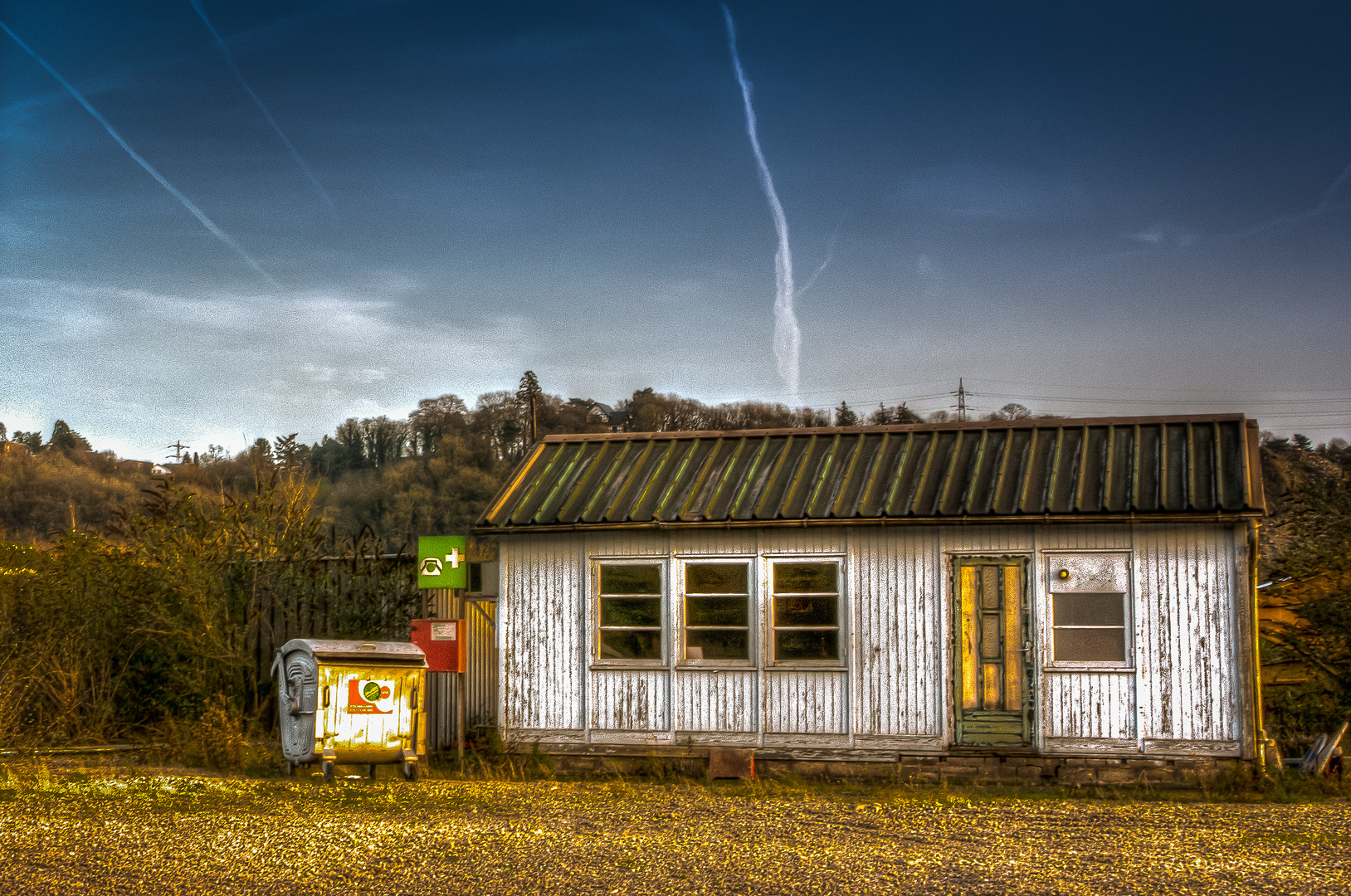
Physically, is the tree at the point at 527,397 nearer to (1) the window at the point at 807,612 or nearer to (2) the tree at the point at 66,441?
(2) the tree at the point at 66,441

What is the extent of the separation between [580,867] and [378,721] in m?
5.31

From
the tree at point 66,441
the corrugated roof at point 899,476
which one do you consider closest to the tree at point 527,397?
the tree at point 66,441

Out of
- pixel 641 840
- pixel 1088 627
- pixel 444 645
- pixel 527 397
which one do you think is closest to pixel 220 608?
pixel 444 645

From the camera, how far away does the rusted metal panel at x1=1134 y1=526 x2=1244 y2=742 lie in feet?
39.8

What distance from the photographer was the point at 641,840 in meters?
9.37

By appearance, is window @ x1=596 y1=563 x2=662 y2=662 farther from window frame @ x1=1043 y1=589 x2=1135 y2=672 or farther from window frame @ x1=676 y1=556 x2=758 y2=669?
window frame @ x1=1043 y1=589 x2=1135 y2=672

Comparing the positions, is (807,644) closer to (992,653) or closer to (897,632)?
(897,632)

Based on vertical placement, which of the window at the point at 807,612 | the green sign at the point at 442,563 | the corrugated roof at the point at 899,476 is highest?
the corrugated roof at the point at 899,476

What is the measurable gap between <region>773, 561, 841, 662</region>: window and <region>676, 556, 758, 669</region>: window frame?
25 centimetres

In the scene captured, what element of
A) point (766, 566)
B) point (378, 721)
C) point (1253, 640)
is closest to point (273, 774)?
point (378, 721)

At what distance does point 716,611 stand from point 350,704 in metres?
4.04

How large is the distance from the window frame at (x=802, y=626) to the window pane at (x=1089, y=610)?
221cm

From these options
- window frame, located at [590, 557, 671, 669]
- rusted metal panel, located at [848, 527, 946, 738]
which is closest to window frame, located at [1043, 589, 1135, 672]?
rusted metal panel, located at [848, 527, 946, 738]

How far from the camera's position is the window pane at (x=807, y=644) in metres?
13.3
